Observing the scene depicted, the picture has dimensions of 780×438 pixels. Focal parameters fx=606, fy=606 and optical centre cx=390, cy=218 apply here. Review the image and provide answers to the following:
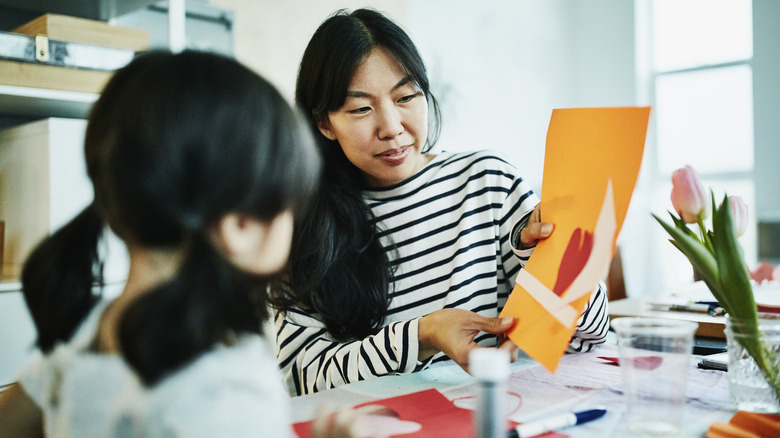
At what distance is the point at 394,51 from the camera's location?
108cm

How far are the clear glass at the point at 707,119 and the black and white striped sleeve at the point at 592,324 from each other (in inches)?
131

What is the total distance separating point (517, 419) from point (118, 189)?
47 centimetres

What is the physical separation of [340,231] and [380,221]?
0.11 meters

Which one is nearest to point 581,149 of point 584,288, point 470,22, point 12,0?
point 584,288

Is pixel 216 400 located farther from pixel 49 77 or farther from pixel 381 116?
pixel 49 77

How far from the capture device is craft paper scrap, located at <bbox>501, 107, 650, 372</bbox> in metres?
0.65

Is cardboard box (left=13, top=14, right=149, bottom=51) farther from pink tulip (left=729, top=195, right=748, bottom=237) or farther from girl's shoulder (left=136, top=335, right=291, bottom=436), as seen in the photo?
pink tulip (left=729, top=195, right=748, bottom=237)

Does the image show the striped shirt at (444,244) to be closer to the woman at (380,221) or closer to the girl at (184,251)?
the woman at (380,221)

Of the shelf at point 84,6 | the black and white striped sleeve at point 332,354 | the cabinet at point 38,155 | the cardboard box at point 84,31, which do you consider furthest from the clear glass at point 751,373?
the shelf at point 84,6

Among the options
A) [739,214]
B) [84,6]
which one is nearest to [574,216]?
[739,214]

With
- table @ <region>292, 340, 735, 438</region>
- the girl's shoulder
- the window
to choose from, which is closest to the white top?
the girl's shoulder

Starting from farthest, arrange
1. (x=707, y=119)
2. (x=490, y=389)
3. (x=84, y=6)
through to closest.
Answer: (x=707, y=119) < (x=84, y=6) < (x=490, y=389)

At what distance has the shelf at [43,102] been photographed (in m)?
1.37

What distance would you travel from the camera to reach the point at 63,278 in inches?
22.3
